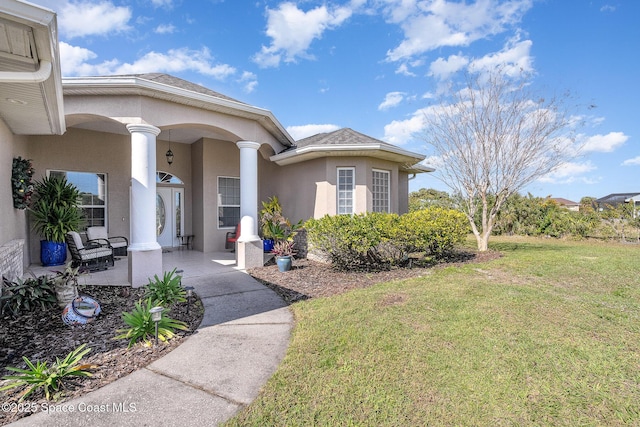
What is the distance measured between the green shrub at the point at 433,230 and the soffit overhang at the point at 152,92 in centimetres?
492

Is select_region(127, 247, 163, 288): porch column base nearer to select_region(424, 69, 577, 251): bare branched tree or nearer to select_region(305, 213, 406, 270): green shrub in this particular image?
select_region(305, 213, 406, 270): green shrub

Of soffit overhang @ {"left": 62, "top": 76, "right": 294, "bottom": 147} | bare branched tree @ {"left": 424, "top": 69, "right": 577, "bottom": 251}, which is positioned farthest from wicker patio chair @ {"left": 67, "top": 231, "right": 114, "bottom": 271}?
bare branched tree @ {"left": 424, "top": 69, "right": 577, "bottom": 251}

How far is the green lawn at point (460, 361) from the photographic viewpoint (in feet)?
8.04

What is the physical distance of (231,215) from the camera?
11.2m

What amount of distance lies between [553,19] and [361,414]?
11.3m

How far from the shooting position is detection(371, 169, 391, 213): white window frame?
394 inches

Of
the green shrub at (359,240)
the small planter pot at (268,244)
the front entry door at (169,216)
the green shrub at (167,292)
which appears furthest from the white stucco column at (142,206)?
the front entry door at (169,216)

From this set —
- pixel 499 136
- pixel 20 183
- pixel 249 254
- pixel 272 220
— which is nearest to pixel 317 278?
pixel 249 254

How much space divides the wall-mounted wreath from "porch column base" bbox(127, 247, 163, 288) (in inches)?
122

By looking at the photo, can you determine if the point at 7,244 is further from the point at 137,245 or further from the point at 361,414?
the point at 361,414

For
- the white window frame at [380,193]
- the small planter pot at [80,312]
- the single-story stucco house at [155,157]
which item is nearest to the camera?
the small planter pot at [80,312]

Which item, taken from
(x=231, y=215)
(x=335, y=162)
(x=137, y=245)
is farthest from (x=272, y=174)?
(x=137, y=245)

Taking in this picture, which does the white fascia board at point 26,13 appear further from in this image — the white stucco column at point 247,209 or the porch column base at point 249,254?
the porch column base at point 249,254

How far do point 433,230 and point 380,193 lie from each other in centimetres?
243
